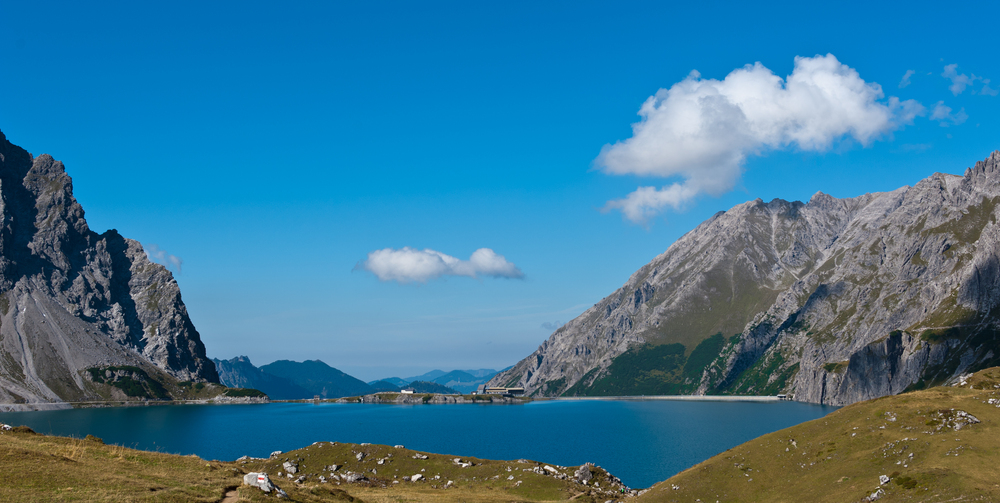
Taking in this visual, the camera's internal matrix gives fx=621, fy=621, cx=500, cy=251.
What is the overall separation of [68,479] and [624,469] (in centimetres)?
10651

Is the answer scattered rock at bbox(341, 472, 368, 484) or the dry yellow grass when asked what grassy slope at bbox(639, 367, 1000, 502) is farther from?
the dry yellow grass

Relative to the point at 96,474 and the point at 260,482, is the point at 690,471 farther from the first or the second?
the point at 96,474

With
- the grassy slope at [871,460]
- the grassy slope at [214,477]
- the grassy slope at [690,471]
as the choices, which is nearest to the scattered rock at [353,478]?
the grassy slope at [214,477]

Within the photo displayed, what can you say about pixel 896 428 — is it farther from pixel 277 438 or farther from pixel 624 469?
pixel 277 438

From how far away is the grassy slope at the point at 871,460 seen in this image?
183 ft

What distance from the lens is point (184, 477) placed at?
43812 mm

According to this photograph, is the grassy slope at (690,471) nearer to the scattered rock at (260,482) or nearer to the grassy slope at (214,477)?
the grassy slope at (214,477)

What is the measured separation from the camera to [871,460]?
63844 mm

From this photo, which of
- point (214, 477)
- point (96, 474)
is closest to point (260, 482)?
point (214, 477)

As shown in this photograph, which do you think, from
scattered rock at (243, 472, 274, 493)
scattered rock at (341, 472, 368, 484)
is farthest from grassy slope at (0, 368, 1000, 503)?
scattered rock at (341, 472, 368, 484)

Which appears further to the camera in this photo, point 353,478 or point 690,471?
point 353,478

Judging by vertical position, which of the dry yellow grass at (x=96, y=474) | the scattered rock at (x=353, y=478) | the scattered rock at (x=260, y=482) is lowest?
the scattered rock at (x=353, y=478)

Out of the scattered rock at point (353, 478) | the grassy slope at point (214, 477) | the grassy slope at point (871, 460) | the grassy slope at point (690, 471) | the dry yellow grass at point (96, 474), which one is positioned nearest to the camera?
the dry yellow grass at point (96, 474)

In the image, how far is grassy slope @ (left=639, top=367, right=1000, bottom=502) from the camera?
183 feet
